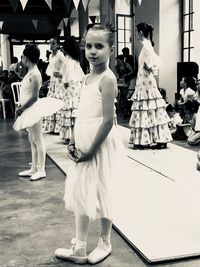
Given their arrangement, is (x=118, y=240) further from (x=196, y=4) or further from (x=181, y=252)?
(x=196, y=4)

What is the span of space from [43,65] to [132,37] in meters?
2.31

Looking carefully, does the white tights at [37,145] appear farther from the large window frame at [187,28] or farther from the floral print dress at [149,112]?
the large window frame at [187,28]

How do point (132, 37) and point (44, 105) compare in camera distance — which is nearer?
point (44, 105)

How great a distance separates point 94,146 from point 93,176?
0.16 meters

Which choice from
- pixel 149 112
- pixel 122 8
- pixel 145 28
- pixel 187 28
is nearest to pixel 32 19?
pixel 122 8

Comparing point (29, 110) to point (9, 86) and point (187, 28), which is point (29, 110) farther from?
point (9, 86)

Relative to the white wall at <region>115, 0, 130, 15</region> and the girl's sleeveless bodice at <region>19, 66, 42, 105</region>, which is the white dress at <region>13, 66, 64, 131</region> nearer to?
the girl's sleeveless bodice at <region>19, 66, 42, 105</region>

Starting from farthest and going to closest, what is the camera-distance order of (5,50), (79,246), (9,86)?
(5,50)
(9,86)
(79,246)

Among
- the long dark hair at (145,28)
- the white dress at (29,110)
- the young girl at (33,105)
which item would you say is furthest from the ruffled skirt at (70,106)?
the white dress at (29,110)

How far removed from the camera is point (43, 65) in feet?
35.9

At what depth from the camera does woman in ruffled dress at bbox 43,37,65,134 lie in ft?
20.6

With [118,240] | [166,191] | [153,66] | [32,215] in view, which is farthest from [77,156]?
[153,66]

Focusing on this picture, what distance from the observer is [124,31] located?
10953 millimetres

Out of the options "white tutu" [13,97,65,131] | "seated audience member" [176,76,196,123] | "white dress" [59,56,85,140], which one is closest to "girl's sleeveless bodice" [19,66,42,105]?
"white tutu" [13,97,65,131]
